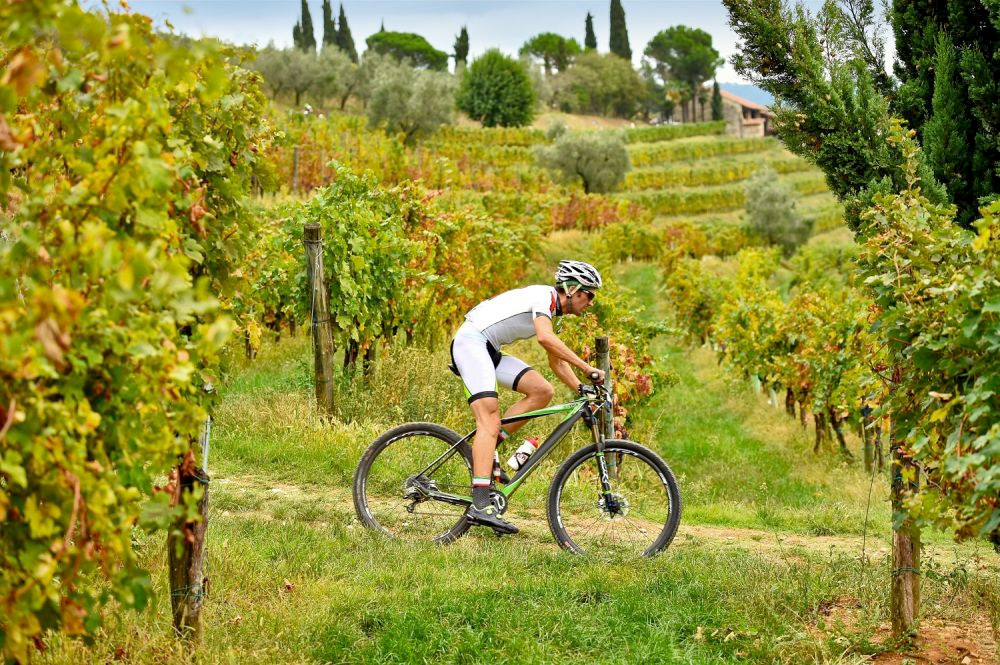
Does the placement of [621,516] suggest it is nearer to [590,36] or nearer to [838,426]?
[838,426]

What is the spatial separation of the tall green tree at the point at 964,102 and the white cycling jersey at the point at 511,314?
3398mm

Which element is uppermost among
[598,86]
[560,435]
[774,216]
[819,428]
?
[598,86]

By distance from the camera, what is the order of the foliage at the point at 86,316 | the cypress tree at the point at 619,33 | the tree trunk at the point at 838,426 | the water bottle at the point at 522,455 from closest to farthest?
the foliage at the point at 86,316 → the water bottle at the point at 522,455 → the tree trunk at the point at 838,426 → the cypress tree at the point at 619,33

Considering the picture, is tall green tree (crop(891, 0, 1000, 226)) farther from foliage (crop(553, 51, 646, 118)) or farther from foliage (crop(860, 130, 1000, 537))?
foliage (crop(553, 51, 646, 118))

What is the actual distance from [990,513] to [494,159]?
173 ft

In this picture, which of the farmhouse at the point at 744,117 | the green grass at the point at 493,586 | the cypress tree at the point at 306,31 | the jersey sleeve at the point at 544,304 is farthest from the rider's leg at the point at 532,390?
the cypress tree at the point at 306,31

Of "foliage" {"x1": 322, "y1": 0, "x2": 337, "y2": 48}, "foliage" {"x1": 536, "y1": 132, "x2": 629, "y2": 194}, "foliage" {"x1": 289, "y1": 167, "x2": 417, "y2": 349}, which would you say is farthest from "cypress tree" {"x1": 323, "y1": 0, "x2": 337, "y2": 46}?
"foliage" {"x1": 289, "y1": 167, "x2": 417, "y2": 349}

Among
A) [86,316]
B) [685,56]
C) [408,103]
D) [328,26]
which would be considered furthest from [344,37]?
[86,316]

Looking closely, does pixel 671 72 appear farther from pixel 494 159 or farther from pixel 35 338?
pixel 35 338

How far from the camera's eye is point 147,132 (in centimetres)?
273

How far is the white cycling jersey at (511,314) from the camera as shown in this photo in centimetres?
618

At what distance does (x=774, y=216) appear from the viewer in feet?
162

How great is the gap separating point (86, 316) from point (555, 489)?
4068 millimetres

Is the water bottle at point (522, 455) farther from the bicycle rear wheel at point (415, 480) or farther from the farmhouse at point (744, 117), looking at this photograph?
the farmhouse at point (744, 117)
